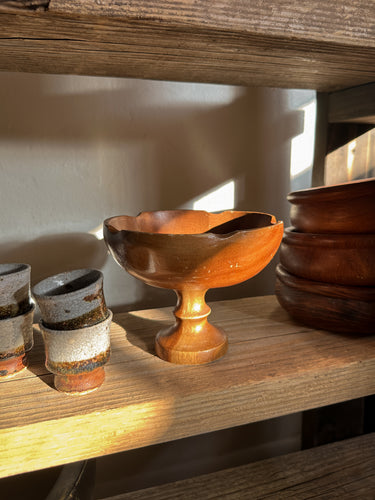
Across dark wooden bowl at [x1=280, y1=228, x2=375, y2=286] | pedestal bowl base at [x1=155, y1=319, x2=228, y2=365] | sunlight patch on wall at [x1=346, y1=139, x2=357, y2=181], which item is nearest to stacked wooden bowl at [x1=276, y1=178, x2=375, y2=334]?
dark wooden bowl at [x1=280, y1=228, x2=375, y2=286]

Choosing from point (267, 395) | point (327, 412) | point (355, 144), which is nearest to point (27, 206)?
point (267, 395)

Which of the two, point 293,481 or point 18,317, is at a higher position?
point 18,317

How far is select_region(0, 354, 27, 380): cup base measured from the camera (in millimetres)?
519

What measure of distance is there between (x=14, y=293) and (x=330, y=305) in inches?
19.7

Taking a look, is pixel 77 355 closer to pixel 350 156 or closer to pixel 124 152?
pixel 124 152

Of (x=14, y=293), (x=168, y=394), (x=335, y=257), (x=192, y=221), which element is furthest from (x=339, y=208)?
(x=14, y=293)

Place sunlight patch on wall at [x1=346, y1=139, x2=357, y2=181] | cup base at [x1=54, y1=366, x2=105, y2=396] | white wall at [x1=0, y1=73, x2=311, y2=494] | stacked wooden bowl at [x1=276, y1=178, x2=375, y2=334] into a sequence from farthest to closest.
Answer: sunlight patch on wall at [x1=346, y1=139, x2=357, y2=181] < white wall at [x1=0, y1=73, x2=311, y2=494] < stacked wooden bowl at [x1=276, y1=178, x2=375, y2=334] < cup base at [x1=54, y1=366, x2=105, y2=396]

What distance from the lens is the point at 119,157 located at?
814 millimetres

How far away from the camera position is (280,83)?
80cm

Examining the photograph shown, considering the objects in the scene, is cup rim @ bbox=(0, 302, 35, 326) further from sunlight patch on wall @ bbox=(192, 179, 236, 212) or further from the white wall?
sunlight patch on wall @ bbox=(192, 179, 236, 212)

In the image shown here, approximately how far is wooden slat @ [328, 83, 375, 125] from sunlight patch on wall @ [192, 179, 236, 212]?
0.92 feet

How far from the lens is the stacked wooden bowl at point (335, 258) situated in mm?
596

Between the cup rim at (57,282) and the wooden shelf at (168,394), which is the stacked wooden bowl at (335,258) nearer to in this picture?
the wooden shelf at (168,394)

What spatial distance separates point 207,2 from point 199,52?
0.48ft
